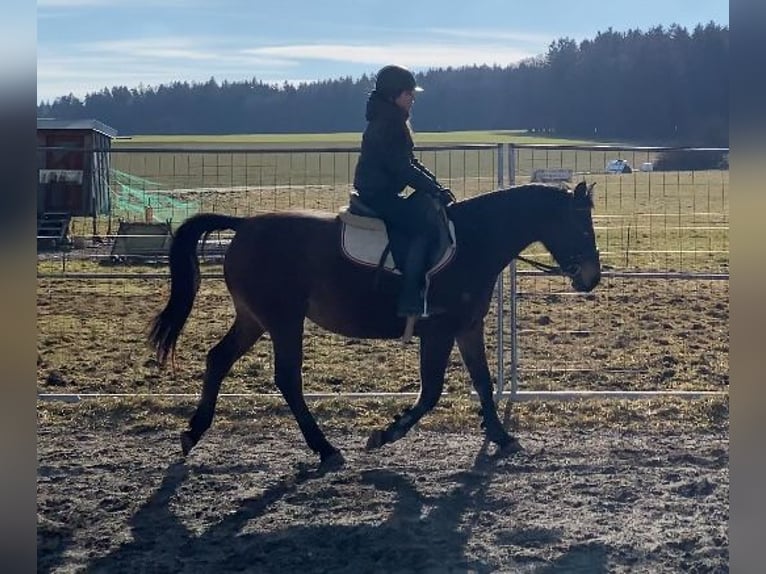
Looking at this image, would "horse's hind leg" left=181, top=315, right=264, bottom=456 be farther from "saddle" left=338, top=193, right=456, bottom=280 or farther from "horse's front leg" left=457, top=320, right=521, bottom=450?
"horse's front leg" left=457, top=320, right=521, bottom=450

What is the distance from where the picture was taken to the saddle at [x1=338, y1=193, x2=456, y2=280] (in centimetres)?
576

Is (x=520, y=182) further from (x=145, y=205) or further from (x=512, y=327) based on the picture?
(x=145, y=205)

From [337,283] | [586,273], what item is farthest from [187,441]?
[586,273]

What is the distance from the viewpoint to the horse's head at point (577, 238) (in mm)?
6113

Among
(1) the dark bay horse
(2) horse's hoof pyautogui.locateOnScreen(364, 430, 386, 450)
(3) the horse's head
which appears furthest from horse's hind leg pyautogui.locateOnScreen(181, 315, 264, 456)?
(3) the horse's head

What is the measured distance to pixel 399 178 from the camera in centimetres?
566

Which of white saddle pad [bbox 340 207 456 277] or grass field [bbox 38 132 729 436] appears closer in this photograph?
white saddle pad [bbox 340 207 456 277]

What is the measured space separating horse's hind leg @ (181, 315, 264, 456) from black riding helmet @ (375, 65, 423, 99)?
161cm

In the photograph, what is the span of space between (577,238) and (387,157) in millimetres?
1357

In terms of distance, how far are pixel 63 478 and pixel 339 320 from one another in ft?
5.87

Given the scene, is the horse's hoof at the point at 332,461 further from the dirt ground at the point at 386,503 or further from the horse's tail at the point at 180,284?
the horse's tail at the point at 180,284

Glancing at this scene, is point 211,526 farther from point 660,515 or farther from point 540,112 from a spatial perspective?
point 540,112
